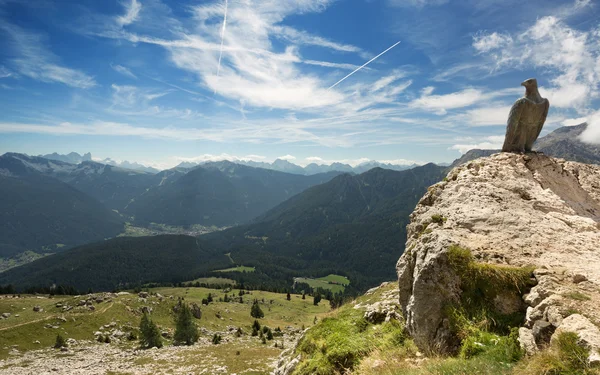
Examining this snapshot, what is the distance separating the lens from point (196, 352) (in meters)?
47.6

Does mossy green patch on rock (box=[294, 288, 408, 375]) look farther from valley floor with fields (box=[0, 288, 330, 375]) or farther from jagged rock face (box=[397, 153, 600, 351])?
valley floor with fields (box=[0, 288, 330, 375])

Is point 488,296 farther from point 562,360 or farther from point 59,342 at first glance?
point 59,342

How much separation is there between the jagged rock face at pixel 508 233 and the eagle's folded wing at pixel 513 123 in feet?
5.32

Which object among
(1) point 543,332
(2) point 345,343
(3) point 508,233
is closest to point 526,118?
(3) point 508,233

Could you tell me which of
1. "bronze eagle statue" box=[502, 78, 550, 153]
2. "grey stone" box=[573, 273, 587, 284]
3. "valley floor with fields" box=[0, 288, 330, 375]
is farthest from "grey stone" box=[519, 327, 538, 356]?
"bronze eagle statue" box=[502, 78, 550, 153]

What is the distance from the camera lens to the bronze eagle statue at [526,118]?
60.3 ft

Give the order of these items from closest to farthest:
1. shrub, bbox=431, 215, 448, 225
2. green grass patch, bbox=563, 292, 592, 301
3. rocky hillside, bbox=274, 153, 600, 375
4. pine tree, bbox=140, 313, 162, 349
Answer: rocky hillside, bbox=274, 153, 600, 375
green grass patch, bbox=563, 292, 592, 301
shrub, bbox=431, 215, 448, 225
pine tree, bbox=140, 313, 162, 349

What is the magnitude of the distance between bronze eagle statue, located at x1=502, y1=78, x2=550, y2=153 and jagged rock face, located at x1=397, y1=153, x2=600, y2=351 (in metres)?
1.63

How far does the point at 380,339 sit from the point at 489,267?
497 centimetres

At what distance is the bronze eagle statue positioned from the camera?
60.3 ft

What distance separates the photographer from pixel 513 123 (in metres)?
18.7

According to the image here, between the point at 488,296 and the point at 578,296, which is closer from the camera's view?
the point at 578,296

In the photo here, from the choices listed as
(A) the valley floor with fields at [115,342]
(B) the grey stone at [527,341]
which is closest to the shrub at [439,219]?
(B) the grey stone at [527,341]

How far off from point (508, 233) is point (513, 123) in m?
10.8
